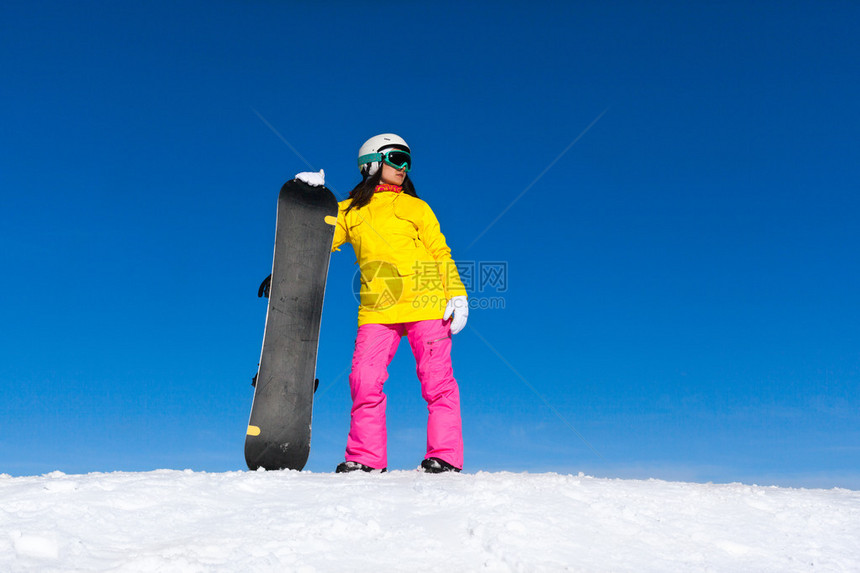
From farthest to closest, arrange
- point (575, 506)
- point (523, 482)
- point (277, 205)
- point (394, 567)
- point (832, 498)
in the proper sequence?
point (277, 205) < point (832, 498) < point (523, 482) < point (575, 506) < point (394, 567)

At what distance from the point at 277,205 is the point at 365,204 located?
2.00 feet

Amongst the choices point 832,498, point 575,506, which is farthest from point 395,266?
point 832,498

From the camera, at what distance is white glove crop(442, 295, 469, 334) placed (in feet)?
14.3

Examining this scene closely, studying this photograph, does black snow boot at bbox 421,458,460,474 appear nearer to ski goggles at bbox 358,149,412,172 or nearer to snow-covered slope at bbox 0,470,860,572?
snow-covered slope at bbox 0,470,860,572

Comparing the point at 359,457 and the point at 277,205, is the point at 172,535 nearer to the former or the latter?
the point at 359,457

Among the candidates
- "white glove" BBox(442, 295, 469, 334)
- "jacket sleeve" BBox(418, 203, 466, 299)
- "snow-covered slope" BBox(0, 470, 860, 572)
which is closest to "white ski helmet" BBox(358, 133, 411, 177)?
"jacket sleeve" BBox(418, 203, 466, 299)

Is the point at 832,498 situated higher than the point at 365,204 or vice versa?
the point at 365,204

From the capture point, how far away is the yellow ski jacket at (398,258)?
4.33 m

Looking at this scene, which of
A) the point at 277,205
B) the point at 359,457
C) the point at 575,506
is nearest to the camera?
the point at 575,506

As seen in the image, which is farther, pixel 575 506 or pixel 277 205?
pixel 277 205

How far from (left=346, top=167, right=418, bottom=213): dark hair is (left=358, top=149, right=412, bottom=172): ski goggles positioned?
0.08m

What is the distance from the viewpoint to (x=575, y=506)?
2908 mm

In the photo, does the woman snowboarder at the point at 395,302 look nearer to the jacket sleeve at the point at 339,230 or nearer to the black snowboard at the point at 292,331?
the jacket sleeve at the point at 339,230

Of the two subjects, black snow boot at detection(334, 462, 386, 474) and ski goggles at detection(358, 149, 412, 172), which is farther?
ski goggles at detection(358, 149, 412, 172)
